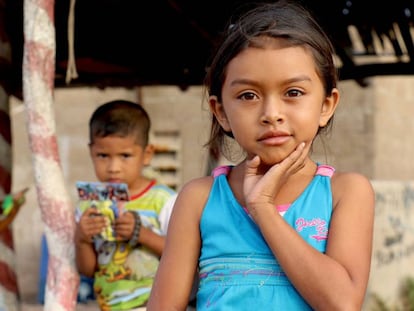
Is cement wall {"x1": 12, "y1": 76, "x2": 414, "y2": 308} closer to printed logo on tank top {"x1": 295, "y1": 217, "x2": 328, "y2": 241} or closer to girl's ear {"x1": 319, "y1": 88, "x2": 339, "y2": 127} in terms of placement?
girl's ear {"x1": 319, "y1": 88, "x2": 339, "y2": 127}

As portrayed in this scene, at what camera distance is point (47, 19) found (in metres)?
2.91

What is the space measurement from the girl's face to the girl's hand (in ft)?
0.06

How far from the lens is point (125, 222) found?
315 cm

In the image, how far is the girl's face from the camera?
5.72 feet

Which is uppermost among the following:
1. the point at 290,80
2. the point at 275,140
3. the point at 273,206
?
the point at 290,80

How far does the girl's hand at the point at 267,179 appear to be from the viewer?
174cm

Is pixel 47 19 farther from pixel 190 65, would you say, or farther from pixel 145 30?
pixel 190 65

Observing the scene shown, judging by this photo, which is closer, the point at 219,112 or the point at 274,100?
the point at 274,100

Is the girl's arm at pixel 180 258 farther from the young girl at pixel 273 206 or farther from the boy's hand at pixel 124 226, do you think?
the boy's hand at pixel 124 226

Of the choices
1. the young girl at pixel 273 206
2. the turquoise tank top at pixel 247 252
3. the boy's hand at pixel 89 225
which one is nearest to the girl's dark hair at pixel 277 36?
the young girl at pixel 273 206

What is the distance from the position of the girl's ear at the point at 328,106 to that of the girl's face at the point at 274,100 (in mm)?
83

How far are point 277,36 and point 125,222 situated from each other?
153 cm

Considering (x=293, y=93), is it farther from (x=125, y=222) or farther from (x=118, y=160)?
(x=118, y=160)

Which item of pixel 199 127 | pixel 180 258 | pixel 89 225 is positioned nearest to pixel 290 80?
pixel 180 258
